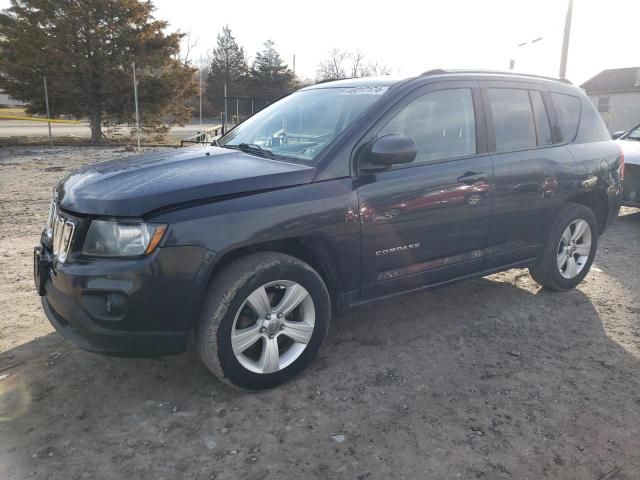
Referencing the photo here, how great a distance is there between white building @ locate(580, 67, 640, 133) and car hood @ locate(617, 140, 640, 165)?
29.6 metres

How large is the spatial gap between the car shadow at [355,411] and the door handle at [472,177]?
1.14 metres

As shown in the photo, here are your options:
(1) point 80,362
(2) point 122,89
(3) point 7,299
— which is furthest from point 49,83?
(1) point 80,362

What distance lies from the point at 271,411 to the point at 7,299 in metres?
2.66

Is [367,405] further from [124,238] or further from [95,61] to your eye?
[95,61]

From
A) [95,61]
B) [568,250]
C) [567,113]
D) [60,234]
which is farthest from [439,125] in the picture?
[95,61]

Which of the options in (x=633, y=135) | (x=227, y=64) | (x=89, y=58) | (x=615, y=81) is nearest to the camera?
(x=633, y=135)

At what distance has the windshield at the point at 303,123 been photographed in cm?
331

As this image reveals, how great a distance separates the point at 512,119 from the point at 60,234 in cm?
332

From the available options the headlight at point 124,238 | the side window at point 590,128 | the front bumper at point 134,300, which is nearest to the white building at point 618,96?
the side window at point 590,128

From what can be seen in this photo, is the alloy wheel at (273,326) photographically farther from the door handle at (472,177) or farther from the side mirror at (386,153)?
the door handle at (472,177)

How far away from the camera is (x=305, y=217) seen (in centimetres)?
289

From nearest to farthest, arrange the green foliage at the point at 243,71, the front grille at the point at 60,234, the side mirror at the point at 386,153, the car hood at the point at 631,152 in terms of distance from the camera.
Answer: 1. the front grille at the point at 60,234
2. the side mirror at the point at 386,153
3. the car hood at the point at 631,152
4. the green foliage at the point at 243,71

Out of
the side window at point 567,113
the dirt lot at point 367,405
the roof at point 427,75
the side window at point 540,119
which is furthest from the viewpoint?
the side window at point 567,113

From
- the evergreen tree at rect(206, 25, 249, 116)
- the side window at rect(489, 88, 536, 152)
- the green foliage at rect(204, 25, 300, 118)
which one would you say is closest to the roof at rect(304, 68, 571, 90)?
the side window at rect(489, 88, 536, 152)
